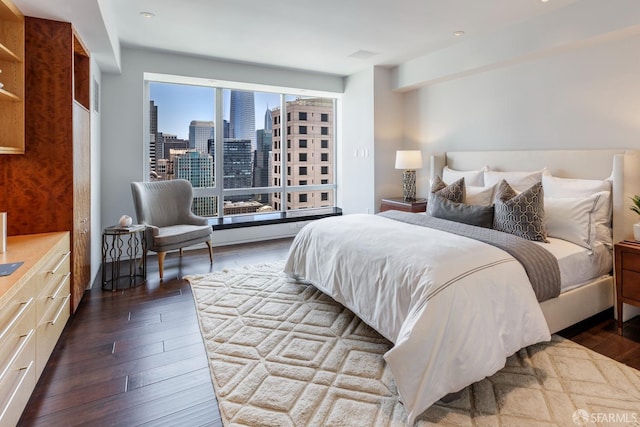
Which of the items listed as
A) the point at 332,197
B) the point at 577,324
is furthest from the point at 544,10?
the point at 332,197

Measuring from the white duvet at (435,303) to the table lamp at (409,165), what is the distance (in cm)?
224

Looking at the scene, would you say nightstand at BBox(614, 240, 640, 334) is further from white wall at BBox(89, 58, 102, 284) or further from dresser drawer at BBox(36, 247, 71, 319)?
white wall at BBox(89, 58, 102, 284)

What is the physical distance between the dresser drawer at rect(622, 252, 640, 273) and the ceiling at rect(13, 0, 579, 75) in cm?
217

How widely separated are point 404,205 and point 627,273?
8.30 ft

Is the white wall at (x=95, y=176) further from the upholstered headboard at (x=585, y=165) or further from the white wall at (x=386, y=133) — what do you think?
the upholstered headboard at (x=585, y=165)

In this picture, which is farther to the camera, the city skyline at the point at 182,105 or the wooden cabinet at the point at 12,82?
the city skyline at the point at 182,105

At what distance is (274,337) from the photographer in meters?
2.49

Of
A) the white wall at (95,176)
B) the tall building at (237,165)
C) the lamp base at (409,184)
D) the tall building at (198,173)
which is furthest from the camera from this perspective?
the tall building at (237,165)

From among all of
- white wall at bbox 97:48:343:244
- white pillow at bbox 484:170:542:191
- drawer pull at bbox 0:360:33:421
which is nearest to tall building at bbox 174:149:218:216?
white wall at bbox 97:48:343:244

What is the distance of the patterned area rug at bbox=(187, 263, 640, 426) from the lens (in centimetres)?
171

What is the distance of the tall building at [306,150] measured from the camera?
6.01 metres

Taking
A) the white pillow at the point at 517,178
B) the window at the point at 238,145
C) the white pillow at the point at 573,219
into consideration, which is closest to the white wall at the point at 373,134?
the window at the point at 238,145

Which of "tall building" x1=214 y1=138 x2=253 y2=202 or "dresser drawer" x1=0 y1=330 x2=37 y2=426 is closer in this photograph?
"dresser drawer" x1=0 y1=330 x2=37 y2=426

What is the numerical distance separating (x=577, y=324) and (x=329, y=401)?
2.08 meters
